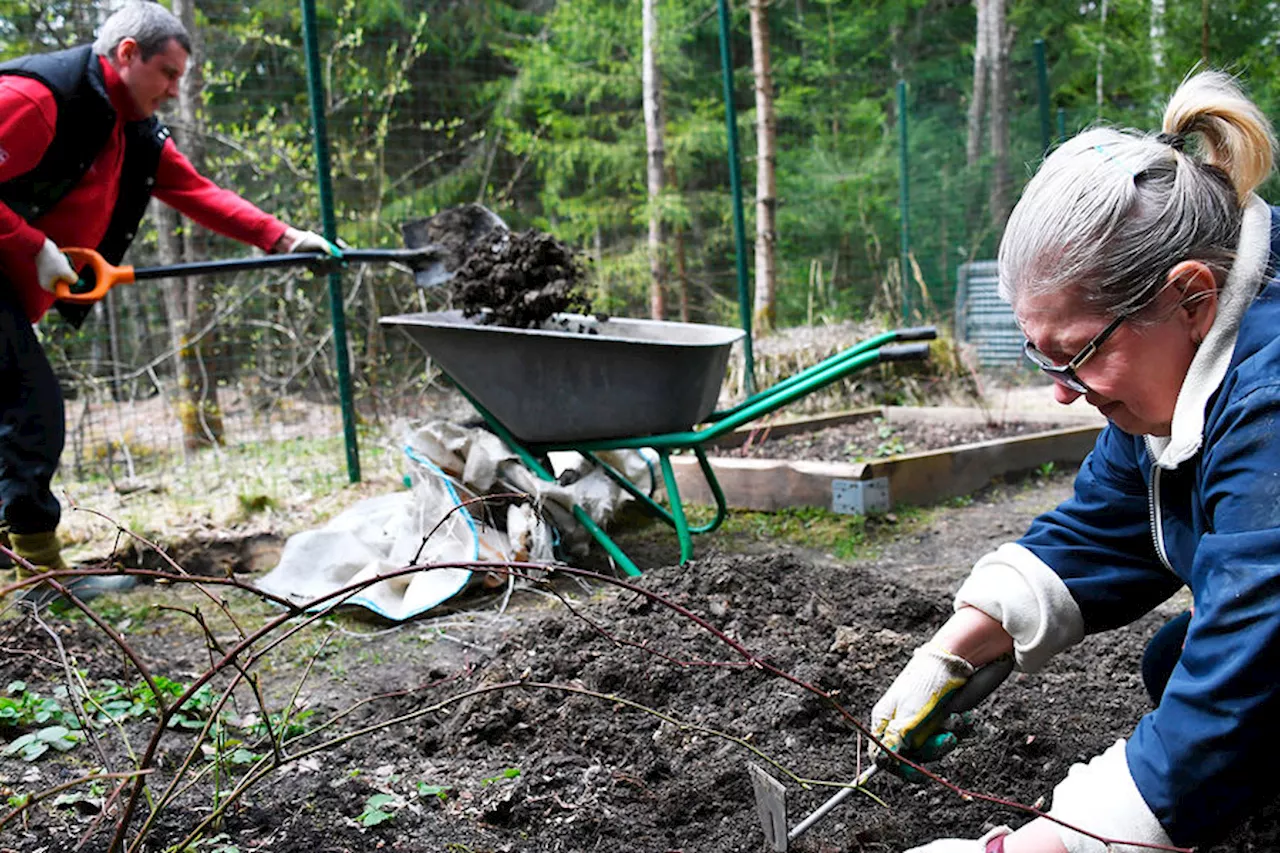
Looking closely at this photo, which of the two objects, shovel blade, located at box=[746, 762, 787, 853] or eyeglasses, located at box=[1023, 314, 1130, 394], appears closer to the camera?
eyeglasses, located at box=[1023, 314, 1130, 394]

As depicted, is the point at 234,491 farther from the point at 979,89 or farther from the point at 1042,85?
the point at 979,89

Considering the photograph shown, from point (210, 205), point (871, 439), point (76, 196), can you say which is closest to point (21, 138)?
point (76, 196)

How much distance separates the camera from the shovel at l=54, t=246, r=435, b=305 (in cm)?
314

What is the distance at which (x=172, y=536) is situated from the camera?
11.9ft

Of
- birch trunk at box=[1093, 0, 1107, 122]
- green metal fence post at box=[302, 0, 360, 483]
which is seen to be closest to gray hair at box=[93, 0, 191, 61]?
green metal fence post at box=[302, 0, 360, 483]

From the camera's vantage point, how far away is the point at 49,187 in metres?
3.12

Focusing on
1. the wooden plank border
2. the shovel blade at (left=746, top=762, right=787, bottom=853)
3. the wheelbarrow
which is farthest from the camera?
the wooden plank border

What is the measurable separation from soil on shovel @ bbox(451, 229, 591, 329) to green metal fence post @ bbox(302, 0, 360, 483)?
128 centimetres

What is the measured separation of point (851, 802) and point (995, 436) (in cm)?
353

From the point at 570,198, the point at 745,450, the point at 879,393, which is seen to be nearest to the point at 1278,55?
the point at 879,393

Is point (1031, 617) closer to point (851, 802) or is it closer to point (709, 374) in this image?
point (851, 802)

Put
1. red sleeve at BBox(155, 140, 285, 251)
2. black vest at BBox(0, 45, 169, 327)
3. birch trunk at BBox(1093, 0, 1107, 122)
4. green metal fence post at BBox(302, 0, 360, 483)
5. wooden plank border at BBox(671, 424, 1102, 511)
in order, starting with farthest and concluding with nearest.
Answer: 1. birch trunk at BBox(1093, 0, 1107, 122)
2. green metal fence post at BBox(302, 0, 360, 483)
3. wooden plank border at BBox(671, 424, 1102, 511)
4. red sleeve at BBox(155, 140, 285, 251)
5. black vest at BBox(0, 45, 169, 327)

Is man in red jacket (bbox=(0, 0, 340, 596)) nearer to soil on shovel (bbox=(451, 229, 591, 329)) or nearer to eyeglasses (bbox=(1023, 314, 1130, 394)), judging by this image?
soil on shovel (bbox=(451, 229, 591, 329))

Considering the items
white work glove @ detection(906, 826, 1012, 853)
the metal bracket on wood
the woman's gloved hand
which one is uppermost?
the woman's gloved hand
